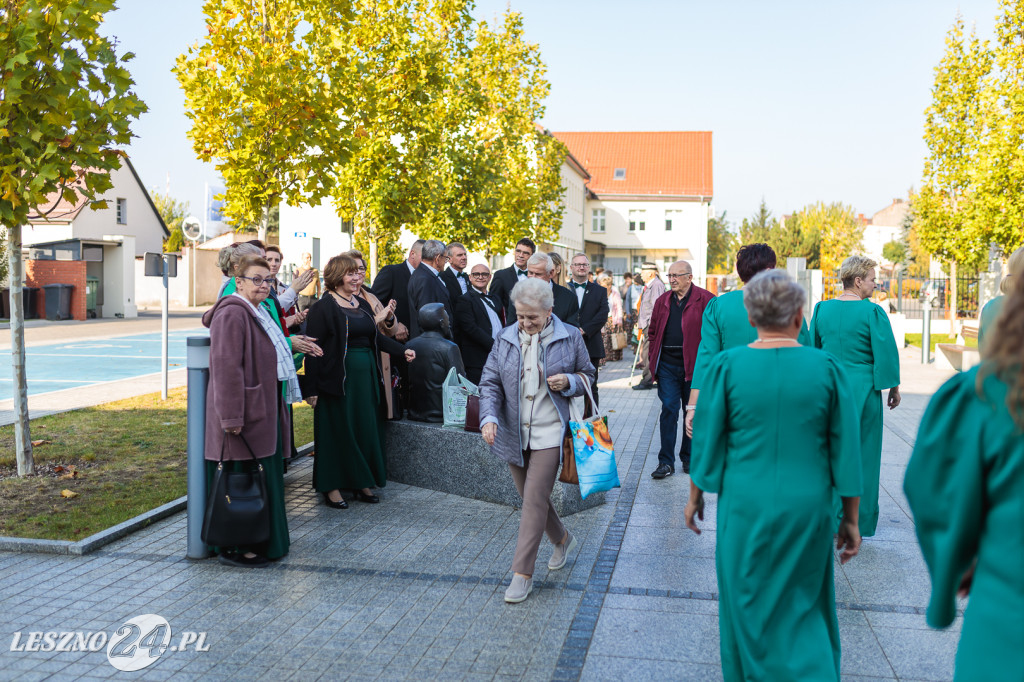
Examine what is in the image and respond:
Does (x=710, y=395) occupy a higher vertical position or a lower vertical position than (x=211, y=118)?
lower

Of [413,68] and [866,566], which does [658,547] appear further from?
[413,68]

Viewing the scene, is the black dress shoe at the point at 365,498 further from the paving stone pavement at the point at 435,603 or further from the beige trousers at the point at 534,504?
the beige trousers at the point at 534,504

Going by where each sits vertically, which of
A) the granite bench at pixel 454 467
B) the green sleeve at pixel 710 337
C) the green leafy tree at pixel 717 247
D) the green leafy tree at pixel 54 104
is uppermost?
the green leafy tree at pixel 717 247

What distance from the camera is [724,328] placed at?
252 inches

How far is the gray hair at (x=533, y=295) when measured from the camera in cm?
530

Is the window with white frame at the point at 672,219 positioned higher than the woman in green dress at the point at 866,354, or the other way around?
the window with white frame at the point at 672,219

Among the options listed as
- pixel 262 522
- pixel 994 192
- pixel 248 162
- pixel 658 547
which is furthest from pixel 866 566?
pixel 994 192

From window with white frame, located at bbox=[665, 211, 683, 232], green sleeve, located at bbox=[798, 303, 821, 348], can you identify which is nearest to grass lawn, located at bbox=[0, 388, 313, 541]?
green sleeve, located at bbox=[798, 303, 821, 348]

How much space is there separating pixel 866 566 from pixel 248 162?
6.97m

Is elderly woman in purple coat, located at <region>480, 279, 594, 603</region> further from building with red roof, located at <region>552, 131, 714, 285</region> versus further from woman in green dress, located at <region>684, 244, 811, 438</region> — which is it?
building with red roof, located at <region>552, 131, 714, 285</region>

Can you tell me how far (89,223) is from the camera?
45.1 metres

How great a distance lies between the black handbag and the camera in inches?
229

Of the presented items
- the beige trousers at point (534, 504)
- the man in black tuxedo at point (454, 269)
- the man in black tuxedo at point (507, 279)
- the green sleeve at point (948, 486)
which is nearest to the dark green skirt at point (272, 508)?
the beige trousers at point (534, 504)

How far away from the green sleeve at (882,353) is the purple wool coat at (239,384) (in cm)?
396
